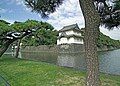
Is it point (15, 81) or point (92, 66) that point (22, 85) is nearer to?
point (15, 81)

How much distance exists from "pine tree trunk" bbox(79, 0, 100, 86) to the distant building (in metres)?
47.4

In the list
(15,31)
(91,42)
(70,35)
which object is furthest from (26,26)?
(70,35)

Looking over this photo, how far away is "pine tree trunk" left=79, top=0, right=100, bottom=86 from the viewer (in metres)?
6.36

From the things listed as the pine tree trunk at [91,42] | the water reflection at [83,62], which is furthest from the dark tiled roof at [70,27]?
the pine tree trunk at [91,42]

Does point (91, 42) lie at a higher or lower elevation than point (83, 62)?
higher

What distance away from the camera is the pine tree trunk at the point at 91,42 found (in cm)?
636

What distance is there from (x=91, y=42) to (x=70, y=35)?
1906 inches

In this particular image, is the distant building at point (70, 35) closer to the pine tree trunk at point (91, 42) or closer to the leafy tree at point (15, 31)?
the leafy tree at point (15, 31)

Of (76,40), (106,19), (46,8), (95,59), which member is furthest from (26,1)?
(76,40)

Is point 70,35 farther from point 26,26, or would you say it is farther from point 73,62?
point 26,26

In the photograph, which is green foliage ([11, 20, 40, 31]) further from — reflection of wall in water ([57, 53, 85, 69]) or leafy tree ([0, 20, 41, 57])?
reflection of wall in water ([57, 53, 85, 69])

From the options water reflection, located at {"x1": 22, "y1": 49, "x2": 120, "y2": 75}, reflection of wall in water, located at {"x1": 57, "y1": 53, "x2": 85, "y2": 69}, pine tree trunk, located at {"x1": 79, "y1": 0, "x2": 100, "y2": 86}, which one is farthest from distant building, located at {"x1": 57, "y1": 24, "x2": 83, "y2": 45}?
pine tree trunk, located at {"x1": 79, "y1": 0, "x2": 100, "y2": 86}

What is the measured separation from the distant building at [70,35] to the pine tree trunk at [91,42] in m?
47.4

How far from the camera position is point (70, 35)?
180 feet
